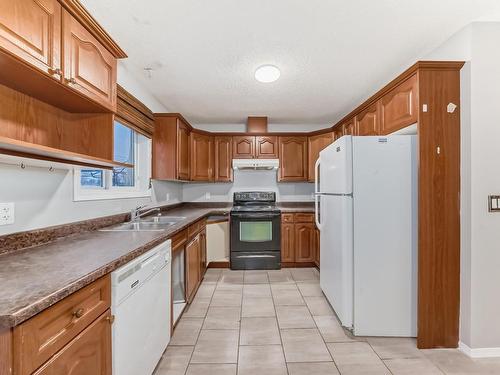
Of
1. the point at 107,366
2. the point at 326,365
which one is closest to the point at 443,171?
the point at 326,365

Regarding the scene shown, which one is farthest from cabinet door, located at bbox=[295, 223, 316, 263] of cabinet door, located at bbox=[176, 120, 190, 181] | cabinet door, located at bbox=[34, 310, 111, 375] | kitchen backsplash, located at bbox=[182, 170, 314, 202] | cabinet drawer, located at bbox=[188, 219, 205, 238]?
cabinet door, located at bbox=[34, 310, 111, 375]

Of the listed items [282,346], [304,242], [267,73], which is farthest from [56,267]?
[304,242]

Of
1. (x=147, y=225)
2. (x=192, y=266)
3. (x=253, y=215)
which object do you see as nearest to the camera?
(x=147, y=225)

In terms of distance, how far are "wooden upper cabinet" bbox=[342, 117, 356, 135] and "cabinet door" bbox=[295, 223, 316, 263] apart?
1.45 metres

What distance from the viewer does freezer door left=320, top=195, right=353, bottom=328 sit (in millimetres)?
2242

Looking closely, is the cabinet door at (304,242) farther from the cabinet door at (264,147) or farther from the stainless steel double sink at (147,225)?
the stainless steel double sink at (147,225)

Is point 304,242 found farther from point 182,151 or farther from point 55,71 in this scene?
point 55,71

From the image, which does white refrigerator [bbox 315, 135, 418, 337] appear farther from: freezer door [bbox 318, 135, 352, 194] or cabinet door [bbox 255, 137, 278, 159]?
Result: cabinet door [bbox 255, 137, 278, 159]

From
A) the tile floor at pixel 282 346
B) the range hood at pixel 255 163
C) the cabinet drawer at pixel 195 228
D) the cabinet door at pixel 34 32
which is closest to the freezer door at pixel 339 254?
the tile floor at pixel 282 346

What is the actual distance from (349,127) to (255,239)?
2027 mm

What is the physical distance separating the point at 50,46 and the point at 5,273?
993 millimetres

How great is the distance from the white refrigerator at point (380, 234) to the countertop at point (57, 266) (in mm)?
1483

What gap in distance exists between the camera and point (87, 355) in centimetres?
107

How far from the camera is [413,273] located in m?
2.16
